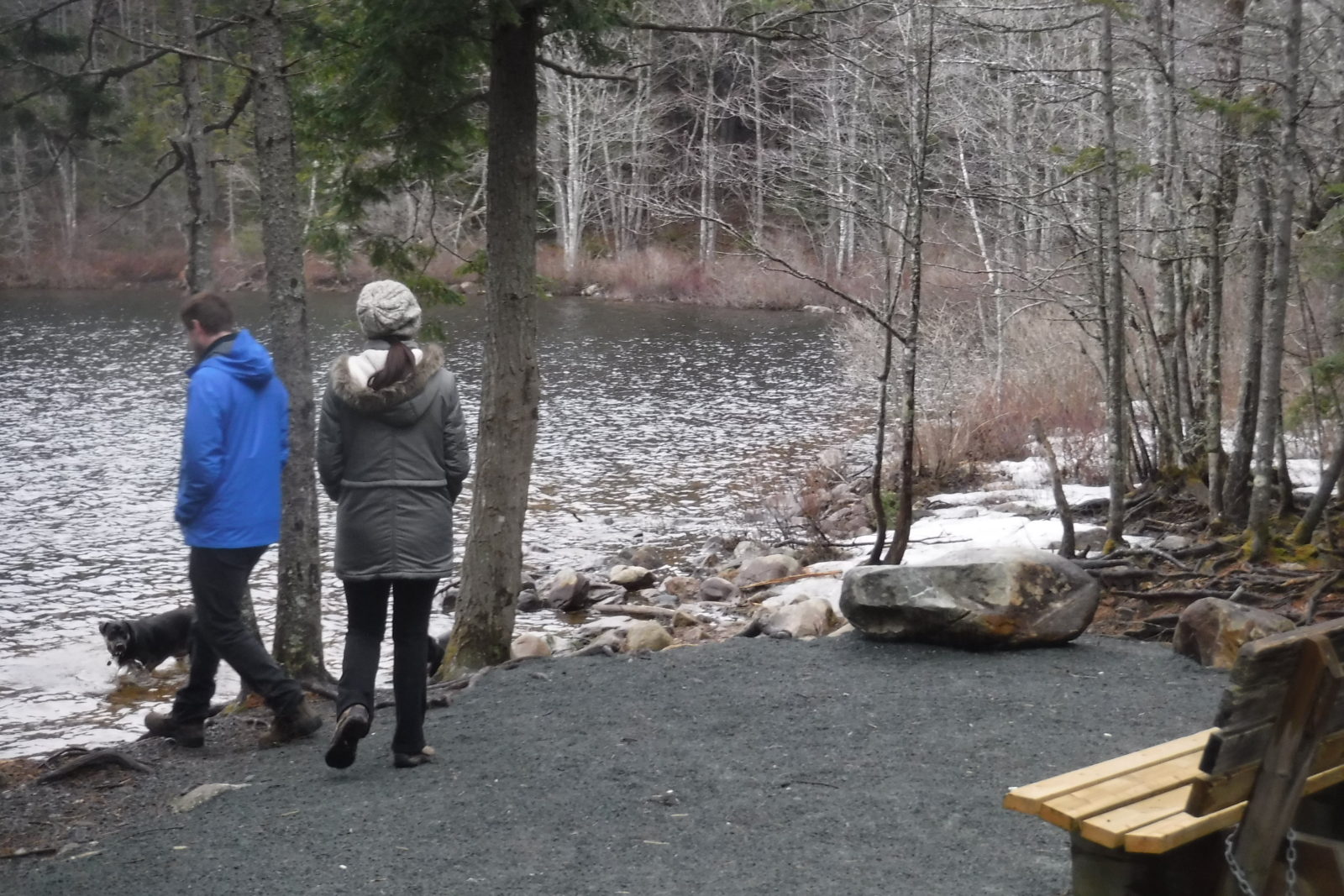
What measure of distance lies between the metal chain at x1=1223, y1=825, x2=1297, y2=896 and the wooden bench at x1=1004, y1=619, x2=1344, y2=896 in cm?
1

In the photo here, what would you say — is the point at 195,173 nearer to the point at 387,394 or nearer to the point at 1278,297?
the point at 387,394

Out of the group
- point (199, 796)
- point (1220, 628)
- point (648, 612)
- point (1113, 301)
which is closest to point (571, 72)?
point (1113, 301)

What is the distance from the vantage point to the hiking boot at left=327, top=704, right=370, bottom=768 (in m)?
5.15

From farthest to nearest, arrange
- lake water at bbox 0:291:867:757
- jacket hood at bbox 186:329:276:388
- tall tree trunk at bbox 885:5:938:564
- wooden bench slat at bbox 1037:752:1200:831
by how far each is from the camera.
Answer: lake water at bbox 0:291:867:757, tall tree trunk at bbox 885:5:938:564, jacket hood at bbox 186:329:276:388, wooden bench slat at bbox 1037:752:1200:831

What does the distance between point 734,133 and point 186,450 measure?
4451 centimetres

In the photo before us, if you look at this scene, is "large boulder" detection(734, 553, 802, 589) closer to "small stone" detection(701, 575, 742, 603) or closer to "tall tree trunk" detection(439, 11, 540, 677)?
"small stone" detection(701, 575, 742, 603)

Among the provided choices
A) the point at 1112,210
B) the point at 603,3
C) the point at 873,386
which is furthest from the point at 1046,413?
the point at 603,3

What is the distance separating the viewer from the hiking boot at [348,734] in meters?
5.15


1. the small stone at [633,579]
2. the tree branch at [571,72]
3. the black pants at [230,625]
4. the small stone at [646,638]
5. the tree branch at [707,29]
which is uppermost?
the tree branch at [707,29]

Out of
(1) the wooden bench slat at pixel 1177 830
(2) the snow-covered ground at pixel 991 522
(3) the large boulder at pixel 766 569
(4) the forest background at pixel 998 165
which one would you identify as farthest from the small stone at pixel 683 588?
(1) the wooden bench slat at pixel 1177 830

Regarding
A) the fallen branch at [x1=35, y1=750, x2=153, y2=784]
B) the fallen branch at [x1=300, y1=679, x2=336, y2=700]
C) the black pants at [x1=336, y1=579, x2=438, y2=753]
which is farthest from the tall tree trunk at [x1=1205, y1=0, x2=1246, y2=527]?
the fallen branch at [x1=35, y1=750, x2=153, y2=784]

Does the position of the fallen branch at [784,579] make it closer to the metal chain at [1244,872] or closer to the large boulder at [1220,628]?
the large boulder at [1220,628]

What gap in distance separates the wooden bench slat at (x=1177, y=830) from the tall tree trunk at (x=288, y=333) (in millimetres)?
5175

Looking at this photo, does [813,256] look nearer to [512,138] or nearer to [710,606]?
[710,606]
